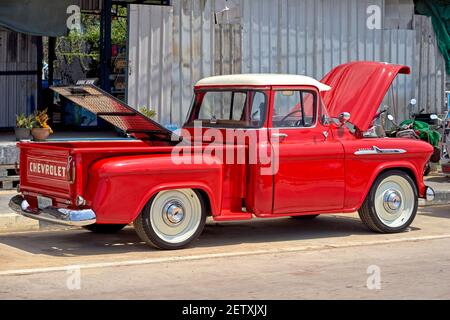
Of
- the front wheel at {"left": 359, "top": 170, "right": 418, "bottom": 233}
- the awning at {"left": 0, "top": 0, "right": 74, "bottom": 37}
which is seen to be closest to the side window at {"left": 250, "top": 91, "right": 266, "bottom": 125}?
the front wheel at {"left": 359, "top": 170, "right": 418, "bottom": 233}

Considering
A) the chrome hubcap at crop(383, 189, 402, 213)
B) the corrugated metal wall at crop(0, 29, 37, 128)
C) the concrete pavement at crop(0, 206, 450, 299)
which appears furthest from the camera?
the corrugated metal wall at crop(0, 29, 37, 128)

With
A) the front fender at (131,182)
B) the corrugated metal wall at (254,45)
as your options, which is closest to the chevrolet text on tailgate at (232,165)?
the front fender at (131,182)

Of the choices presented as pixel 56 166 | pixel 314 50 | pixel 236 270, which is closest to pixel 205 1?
pixel 314 50

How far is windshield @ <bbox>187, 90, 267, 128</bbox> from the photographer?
1054 cm

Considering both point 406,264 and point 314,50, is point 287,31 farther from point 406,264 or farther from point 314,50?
point 406,264

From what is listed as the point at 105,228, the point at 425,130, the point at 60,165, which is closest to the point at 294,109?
the point at 105,228

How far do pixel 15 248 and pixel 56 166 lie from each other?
104 cm

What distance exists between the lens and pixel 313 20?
16781 millimetres

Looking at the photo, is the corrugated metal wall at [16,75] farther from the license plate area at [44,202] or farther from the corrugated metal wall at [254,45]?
the license plate area at [44,202]

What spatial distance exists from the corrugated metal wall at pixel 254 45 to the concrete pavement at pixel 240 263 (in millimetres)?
4020

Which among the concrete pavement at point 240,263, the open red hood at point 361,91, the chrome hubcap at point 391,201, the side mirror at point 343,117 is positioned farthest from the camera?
the open red hood at point 361,91

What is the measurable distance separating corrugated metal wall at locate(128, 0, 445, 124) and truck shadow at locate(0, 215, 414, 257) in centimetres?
387

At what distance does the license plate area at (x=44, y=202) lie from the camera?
9922 mm

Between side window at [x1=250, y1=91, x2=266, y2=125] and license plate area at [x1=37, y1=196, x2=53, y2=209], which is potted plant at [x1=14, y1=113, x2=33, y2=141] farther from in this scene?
side window at [x1=250, y1=91, x2=266, y2=125]
